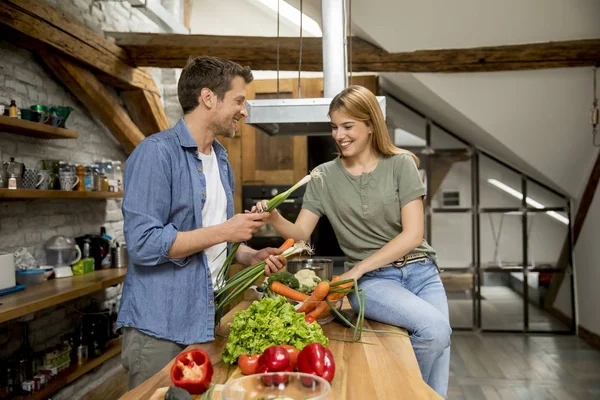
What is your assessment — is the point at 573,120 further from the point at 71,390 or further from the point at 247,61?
the point at 71,390

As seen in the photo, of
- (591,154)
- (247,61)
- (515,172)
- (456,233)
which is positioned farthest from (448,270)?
(247,61)

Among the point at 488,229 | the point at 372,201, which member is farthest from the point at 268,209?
the point at 488,229

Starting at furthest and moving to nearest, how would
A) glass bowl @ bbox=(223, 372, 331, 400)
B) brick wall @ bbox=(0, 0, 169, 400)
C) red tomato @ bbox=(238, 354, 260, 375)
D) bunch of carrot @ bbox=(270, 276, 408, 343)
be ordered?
1. brick wall @ bbox=(0, 0, 169, 400)
2. bunch of carrot @ bbox=(270, 276, 408, 343)
3. red tomato @ bbox=(238, 354, 260, 375)
4. glass bowl @ bbox=(223, 372, 331, 400)

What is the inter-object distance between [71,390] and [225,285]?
2.76 meters

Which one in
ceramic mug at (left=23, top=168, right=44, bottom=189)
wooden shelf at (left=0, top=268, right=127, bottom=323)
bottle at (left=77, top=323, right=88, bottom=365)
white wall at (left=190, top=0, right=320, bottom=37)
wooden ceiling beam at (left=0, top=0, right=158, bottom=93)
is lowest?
bottle at (left=77, top=323, right=88, bottom=365)

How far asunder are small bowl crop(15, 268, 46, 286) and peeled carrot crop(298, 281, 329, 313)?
7.46 feet

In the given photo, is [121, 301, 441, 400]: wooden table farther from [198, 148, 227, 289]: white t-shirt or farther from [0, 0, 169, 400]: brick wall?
[0, 0, 169, 400]: brick wall

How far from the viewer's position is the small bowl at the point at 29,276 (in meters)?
3.43

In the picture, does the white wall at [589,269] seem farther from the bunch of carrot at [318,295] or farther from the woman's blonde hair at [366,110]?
the bunch of carrot at [318,295]

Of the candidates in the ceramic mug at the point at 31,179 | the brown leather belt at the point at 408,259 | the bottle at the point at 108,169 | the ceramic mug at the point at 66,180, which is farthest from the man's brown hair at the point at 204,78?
the bottle at the point at 108,169

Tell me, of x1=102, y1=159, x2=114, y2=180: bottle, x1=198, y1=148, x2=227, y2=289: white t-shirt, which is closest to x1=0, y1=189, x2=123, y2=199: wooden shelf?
x1=102, y1=159, x2=114, y2=180: bottle

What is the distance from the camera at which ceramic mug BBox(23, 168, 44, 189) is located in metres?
3.46

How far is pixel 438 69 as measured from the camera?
183 inches

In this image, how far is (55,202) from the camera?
4145 millimetres
